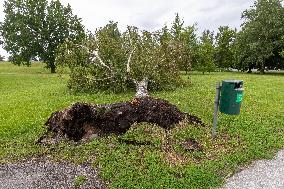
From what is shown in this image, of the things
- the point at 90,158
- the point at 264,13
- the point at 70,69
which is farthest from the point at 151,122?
the point at 264,13

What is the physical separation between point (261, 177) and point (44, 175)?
3.57 metres

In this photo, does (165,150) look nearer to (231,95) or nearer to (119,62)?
(231,95)

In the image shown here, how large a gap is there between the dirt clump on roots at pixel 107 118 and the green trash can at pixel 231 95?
1180mm

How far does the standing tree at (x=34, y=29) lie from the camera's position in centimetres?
3769

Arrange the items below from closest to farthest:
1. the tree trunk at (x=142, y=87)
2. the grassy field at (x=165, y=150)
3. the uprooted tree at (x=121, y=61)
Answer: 1. the grassy field at (x=165, y=150)
2. the tree trunk at (x=142, y=87)
3. the uprooted tree at (x=121, y=61)

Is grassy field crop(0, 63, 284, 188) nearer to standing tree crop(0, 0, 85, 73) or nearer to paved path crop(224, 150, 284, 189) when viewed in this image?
paved path crop(224, 150, 284, 189)

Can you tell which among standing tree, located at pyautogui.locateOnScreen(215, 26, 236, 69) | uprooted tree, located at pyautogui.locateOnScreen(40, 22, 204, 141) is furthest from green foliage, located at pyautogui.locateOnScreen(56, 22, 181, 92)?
standing tree, located at pyautogui.locateOnScreen(215, 26, 236, 69)

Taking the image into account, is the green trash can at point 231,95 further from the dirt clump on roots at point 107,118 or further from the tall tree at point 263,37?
the tall tree at point 263,37

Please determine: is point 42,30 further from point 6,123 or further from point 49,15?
point 6,123

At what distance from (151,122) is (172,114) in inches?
23.7

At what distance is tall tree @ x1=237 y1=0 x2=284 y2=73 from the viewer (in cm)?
3891

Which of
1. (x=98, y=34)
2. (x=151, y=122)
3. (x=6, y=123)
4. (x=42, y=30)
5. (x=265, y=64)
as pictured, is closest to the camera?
(x=151, y=122)

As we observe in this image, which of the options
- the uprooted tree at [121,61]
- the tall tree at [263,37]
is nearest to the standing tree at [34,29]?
the tall tree at [263,37]

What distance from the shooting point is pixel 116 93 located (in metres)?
14.8
